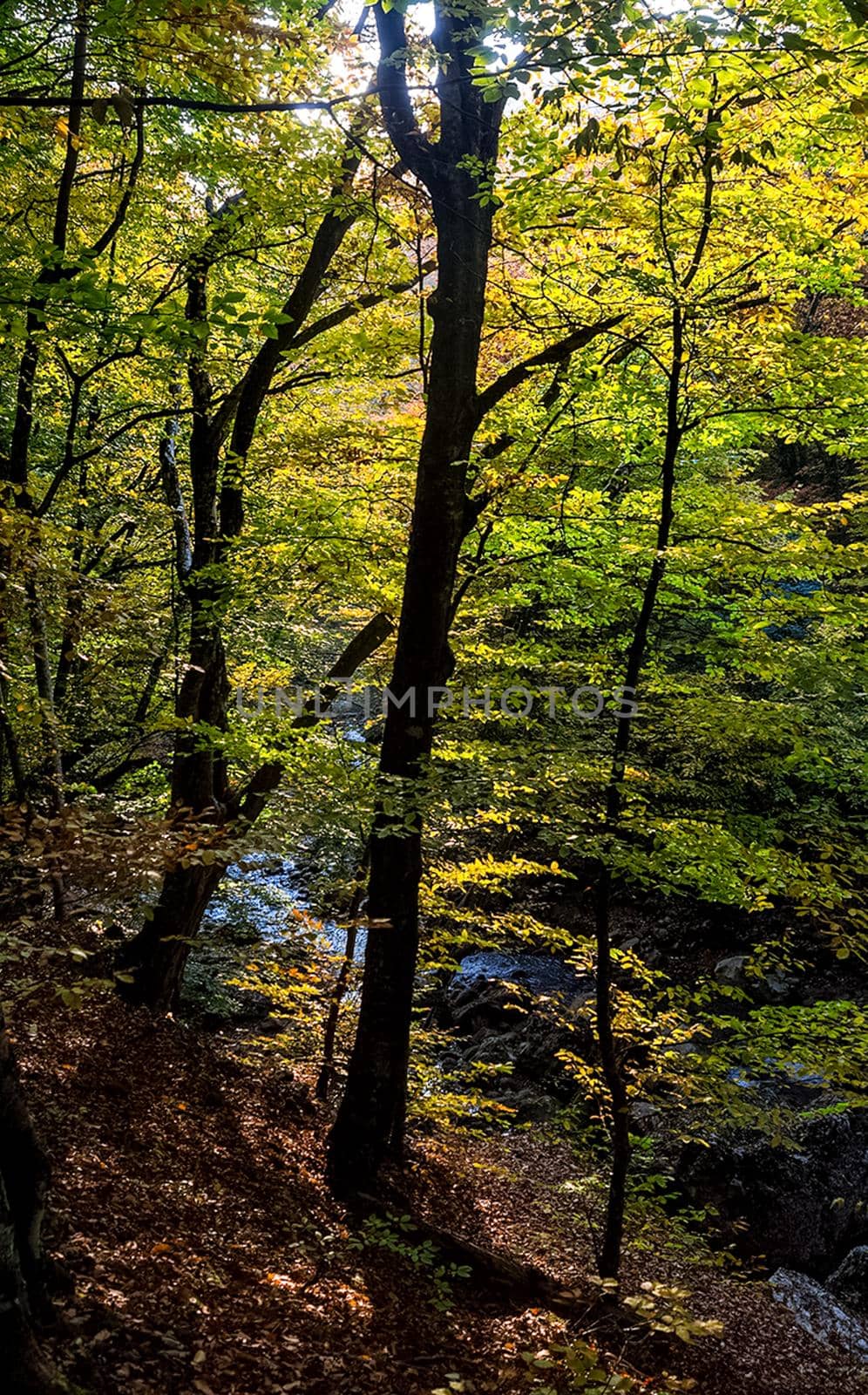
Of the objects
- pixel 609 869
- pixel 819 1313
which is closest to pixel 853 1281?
pixel 819 1313

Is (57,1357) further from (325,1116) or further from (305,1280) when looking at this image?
(325,1116)

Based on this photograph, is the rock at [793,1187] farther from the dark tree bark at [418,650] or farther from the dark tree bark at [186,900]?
the dark tree bark at [186,900]

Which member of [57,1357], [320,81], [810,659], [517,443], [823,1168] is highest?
[320,81]

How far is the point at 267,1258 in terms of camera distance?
4.90m

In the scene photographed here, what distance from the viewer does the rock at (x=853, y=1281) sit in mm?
8039

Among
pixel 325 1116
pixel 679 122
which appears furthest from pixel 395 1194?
pixel 679 122

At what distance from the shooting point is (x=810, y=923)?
496 inches

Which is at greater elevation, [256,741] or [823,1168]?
[256,741]

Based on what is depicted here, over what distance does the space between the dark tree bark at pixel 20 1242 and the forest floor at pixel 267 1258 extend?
1.35 ft

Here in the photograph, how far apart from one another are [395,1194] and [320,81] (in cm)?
895

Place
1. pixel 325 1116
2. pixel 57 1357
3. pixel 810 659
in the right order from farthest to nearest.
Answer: pixel 325 1116, pixel 810 659, pixel 57 1357

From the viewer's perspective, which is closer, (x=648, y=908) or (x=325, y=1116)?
(x=325, y=1116)

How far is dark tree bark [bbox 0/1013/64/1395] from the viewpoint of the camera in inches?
99.0

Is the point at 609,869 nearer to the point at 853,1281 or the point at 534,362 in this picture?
the point at 534,362
